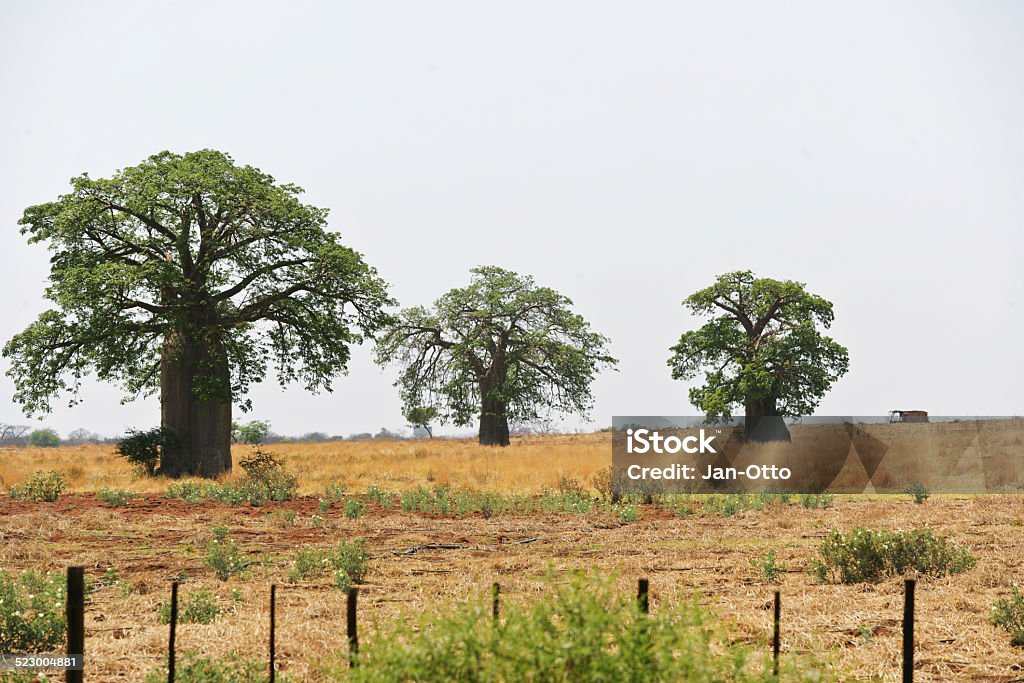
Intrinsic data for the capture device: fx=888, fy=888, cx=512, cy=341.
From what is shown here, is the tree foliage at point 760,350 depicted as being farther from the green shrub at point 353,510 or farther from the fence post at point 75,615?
the fence post at point 75,615

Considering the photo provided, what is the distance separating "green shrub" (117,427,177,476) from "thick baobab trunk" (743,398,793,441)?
17592mm

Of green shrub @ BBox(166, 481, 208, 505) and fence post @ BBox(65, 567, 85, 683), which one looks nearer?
fence post @ BBox(65, 567, 85, 683)

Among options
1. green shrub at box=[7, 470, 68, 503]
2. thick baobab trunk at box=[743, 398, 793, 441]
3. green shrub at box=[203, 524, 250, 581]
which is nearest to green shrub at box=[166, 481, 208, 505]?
green shrub at box=[7, 470, 68, 503]

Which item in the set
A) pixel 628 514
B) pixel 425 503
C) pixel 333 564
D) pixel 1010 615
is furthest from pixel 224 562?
pixel 1010 615

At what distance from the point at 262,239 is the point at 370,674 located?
22.3 meters

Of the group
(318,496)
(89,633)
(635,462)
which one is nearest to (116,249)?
(318,496)

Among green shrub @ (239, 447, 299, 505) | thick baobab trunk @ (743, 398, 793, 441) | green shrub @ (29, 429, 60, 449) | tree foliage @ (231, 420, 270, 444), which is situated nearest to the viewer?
green shrub @ (239, 447, 299, 505)

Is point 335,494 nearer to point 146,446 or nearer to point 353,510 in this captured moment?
point 353,510

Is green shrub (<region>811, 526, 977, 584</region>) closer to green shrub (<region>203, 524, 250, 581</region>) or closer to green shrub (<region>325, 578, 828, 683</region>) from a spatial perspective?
green shrub (<region>203, 524, 250, 581</region>)

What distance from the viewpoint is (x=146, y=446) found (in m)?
24.1

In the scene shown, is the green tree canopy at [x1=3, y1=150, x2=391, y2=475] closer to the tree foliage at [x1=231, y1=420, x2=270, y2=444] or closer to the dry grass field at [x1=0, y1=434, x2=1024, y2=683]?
the dry grass field at [x1=0, y1=434, x2=1024, y2=683]

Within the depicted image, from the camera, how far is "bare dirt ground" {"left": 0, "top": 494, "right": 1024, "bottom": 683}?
639cm

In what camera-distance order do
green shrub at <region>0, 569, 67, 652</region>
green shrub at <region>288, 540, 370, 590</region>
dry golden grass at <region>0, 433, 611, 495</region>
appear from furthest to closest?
dry golden grass at <region>0, 433, 611, 495</region>, green shrub at <region>288, 540, 370, 590</region>, green shrub at <region>0, 569, 67, 652</region>

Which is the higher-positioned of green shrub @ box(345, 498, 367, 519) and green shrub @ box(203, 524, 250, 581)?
green shrub @ box(203, 524, 250, 581)
